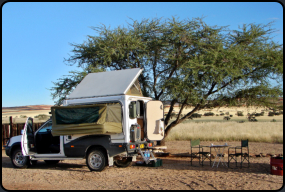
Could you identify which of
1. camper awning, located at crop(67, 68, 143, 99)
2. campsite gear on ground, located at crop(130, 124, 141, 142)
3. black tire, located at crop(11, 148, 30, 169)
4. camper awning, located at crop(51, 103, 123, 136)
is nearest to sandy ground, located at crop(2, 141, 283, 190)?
black tire, located at crop(11, 148, 30, 169)

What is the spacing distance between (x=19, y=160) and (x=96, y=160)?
3299 mm

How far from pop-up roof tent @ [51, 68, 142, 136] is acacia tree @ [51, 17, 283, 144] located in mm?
2689

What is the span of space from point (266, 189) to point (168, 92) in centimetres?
689

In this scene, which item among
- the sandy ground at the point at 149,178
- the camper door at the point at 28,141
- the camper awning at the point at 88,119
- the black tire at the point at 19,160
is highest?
the camper awning at the point at 88,119

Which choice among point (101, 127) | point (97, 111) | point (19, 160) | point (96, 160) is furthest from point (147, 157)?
point (19, 160)

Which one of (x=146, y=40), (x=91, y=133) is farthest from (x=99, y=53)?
(x=91, y=133)

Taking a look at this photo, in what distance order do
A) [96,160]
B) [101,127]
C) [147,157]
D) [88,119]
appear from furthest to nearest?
[147,157]
[96,160]
[88,119]
[101,127]

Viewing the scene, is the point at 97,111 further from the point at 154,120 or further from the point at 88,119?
the point at 154,120

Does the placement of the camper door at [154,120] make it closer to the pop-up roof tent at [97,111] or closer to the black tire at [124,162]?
the pop-up roof tent at [97,111]

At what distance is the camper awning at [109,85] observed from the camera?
32.7 ft

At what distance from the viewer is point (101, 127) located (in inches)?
368

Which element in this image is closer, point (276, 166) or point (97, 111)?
point (276, 166)

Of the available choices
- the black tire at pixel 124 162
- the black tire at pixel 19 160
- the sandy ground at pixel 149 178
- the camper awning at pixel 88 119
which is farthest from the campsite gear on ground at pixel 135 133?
the black tire at pixel 19 160

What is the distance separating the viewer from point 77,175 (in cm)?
935
